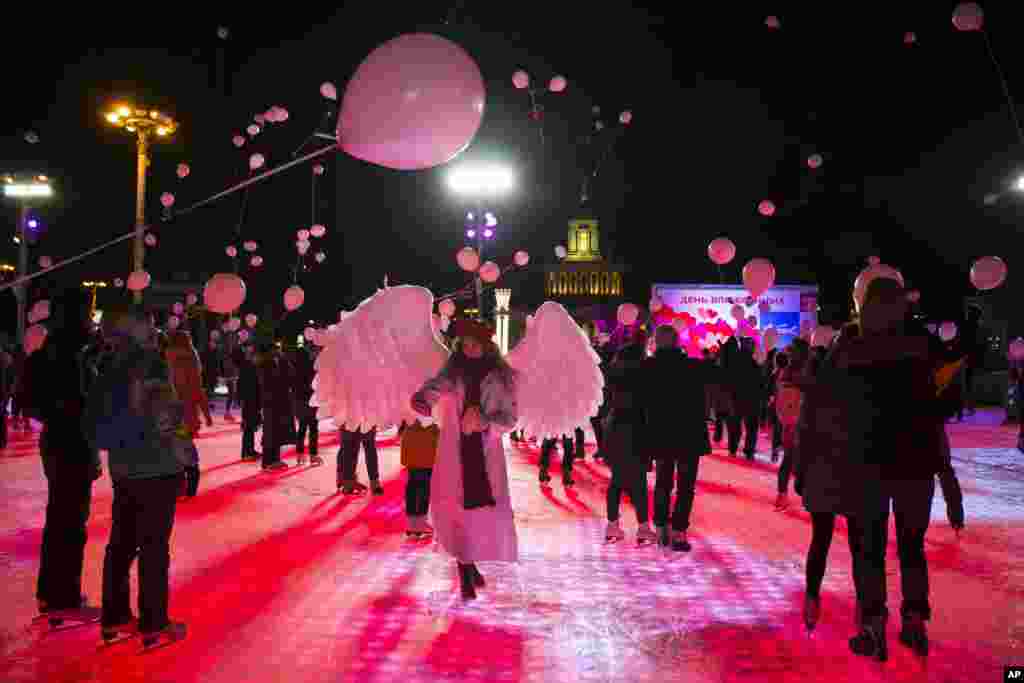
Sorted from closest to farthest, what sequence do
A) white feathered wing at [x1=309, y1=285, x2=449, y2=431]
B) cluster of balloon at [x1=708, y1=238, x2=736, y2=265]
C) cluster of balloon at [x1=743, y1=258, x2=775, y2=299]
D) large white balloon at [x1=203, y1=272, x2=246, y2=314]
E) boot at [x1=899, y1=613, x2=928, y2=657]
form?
boot at [x1=899, y1=613, x2=928, y2=657], white feathered wing at [x1=309, y1=285, x2=449, y2=431], large white balloon at [x1=203, y1=272, x2=246, y2=314], cluster of balloon at [x1=743, y1=258, x2=775, y2=299], cluster of balloon at [x1=708, y1=238, x2=736, y2=265]

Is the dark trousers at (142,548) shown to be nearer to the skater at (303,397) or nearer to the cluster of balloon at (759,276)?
the skater at (303,397)

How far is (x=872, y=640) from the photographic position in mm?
4129

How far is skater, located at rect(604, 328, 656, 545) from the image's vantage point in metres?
6.70

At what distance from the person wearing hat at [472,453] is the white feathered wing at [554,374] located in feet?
2.25

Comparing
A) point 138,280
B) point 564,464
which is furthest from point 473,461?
point 138,280

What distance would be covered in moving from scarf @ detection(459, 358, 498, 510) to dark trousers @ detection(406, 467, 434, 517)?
163 cm

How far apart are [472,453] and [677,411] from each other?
6.21ft

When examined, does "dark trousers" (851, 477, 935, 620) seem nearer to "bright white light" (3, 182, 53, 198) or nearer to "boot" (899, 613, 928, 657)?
"boot" (899, 613, 928, 657)

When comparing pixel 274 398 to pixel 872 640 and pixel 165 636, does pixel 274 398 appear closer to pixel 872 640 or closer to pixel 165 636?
pixel 165 636

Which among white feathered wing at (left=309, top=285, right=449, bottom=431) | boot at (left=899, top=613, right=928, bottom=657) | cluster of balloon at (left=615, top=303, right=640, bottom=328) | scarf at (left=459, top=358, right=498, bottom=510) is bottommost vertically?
boot at (left=899, top=613, right=928, bottom=657)

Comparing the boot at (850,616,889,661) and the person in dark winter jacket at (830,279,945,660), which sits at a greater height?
the person in dark winter jacket at (830,279,945,660)

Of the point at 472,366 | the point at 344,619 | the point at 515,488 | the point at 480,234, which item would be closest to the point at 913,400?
the point at 472,366

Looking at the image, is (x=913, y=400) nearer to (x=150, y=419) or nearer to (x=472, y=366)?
(x=472, y=366)

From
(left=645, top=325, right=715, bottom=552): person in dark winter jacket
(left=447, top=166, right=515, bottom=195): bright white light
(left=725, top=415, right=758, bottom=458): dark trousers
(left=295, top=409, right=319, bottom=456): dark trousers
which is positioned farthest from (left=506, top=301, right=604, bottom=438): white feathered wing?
(left=447, top=166, right=515, bottom=195): bright white light
